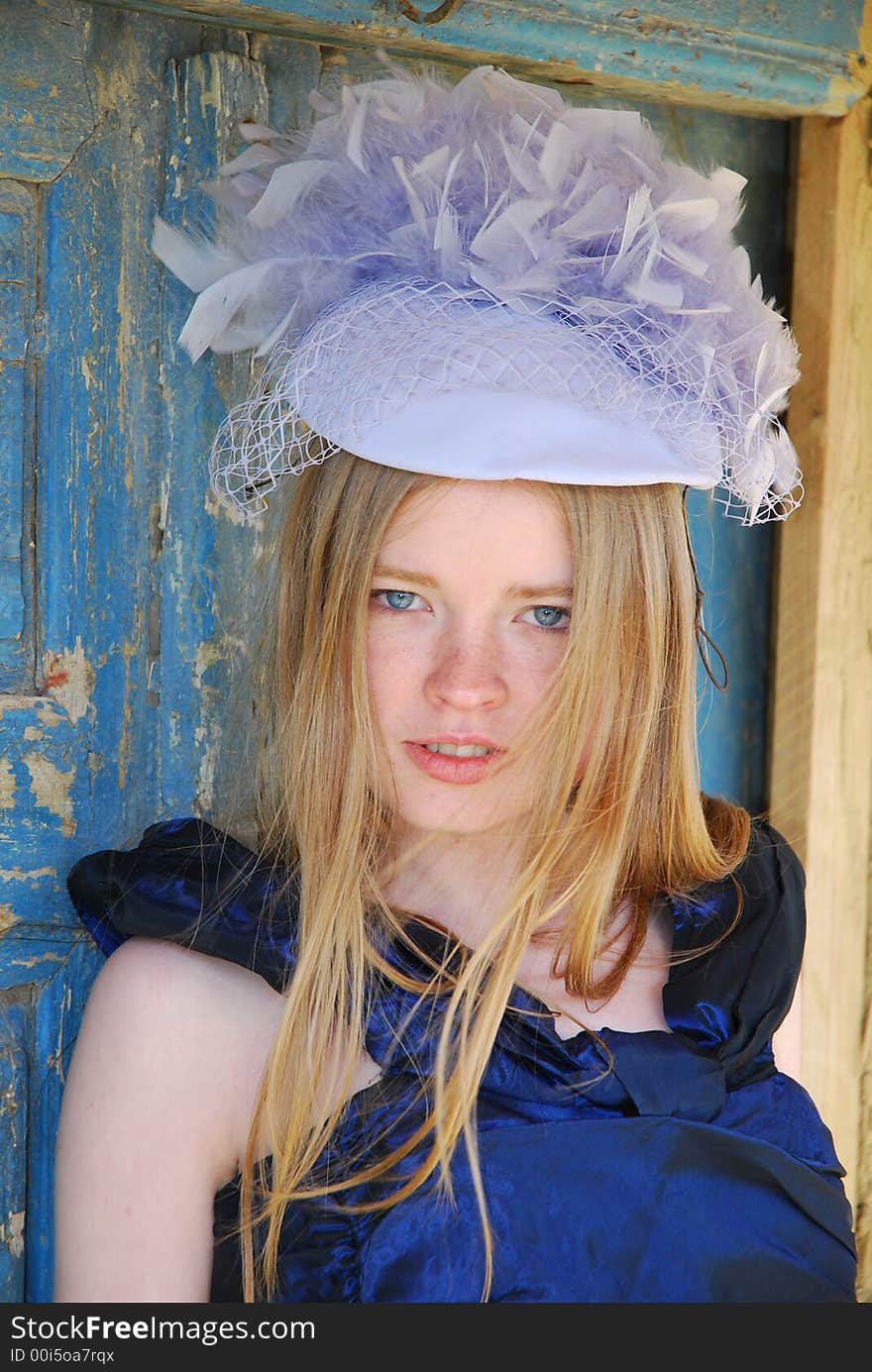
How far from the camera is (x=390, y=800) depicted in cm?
128

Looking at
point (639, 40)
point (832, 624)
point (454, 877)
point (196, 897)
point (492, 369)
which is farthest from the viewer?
point (832, 624)

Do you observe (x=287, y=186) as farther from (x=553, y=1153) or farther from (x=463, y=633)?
(x=553, y=1153)

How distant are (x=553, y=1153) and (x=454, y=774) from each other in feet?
1.23

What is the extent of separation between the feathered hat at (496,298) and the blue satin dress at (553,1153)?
460 millimetres

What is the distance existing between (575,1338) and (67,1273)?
48cm

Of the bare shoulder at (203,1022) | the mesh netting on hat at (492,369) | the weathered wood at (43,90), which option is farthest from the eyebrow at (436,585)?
the weathered wood at (43,90)

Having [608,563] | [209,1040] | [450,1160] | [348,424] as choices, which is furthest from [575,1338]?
[348,424]

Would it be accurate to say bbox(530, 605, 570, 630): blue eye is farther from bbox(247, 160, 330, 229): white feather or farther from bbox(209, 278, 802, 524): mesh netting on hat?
bbox(247, 160, 330, 229): white feather

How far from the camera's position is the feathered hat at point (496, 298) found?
114 cm

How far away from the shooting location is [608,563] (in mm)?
1224

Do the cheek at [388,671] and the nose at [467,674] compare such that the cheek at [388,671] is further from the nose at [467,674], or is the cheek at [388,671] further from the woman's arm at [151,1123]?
the woman's arm at [151,1123]

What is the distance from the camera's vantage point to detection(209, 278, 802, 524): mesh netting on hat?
1.14m

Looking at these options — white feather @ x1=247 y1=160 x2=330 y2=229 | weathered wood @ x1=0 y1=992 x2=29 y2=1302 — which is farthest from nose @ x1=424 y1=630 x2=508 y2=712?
weathered wood @ x1=0 y1=992 x2=29 y2=1302

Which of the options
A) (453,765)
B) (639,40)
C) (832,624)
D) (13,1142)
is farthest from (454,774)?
(639,40)
